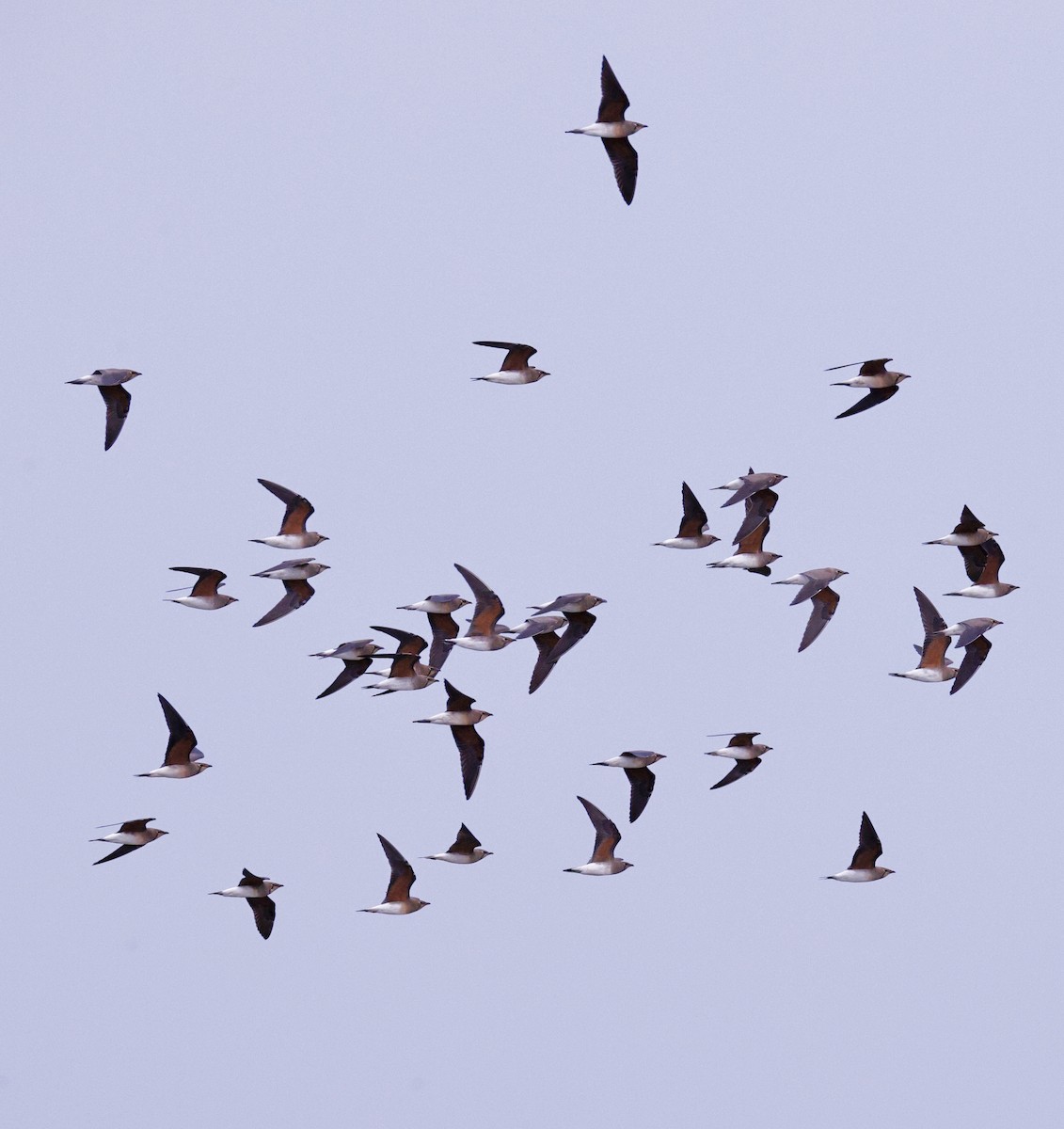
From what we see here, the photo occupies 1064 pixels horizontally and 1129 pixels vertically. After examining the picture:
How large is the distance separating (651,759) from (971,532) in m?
6.23

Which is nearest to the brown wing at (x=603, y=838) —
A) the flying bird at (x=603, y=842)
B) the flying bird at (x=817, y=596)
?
the flying bird at (x=603, y=842)

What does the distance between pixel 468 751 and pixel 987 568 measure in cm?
894

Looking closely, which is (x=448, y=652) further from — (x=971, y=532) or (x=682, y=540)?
(x=971, y=532)

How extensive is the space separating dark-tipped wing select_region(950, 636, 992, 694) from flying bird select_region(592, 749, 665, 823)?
5.05 m

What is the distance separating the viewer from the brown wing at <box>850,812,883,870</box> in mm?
42938

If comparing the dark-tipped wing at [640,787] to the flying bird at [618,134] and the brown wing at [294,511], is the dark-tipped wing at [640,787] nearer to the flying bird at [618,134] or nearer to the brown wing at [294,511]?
the brown wing at [294,511]

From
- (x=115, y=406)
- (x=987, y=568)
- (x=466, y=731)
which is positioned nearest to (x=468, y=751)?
(x=466, y=731)

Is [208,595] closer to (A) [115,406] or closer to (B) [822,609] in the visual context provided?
(A) [115,406]

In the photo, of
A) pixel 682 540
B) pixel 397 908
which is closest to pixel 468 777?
pixel 397 908

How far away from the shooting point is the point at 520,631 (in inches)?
1625

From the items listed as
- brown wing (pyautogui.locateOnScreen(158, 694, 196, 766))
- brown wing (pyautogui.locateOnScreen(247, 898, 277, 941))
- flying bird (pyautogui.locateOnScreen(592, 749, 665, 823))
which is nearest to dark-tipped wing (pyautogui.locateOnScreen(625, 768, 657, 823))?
flying bird (pyautogui.locateOnScreen(592, 749, 665, 823))

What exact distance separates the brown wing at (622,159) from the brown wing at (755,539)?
7218mm

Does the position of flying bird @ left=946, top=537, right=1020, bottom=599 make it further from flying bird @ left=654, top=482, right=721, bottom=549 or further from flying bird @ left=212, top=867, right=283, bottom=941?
flying bird @ left=212, top=867, right=283, bottom=941

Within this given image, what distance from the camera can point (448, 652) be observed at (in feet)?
144
